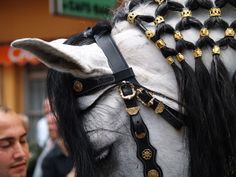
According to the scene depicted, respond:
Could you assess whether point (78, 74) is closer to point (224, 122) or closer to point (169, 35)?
point (169, 35)

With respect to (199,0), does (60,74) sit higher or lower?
lower

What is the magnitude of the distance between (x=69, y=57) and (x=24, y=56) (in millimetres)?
8059

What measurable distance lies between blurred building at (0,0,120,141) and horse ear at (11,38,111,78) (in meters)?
7.56

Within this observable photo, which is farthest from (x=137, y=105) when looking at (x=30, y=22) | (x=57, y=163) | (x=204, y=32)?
(x=30, y=22)

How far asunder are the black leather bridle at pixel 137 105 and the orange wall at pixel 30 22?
716 cm

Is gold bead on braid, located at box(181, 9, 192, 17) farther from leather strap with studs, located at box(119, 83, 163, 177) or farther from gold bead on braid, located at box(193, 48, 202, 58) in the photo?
leather strap with studs, located at box(119, 83, 163, 177)

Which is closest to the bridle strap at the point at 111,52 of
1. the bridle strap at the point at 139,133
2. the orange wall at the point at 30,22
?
the bridle strap at the point at 139,133

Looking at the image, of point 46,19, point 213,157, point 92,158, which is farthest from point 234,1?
point 46,19

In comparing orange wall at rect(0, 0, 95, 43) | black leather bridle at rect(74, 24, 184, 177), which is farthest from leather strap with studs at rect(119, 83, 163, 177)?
orange wall at rect(0, 0, 95, 43)

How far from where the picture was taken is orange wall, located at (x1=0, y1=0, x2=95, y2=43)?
29.0 feet

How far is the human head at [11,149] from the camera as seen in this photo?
9.75ft

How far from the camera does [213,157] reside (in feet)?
4.25

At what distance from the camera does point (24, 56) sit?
29.9 ft

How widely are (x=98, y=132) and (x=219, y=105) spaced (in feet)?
0.97
